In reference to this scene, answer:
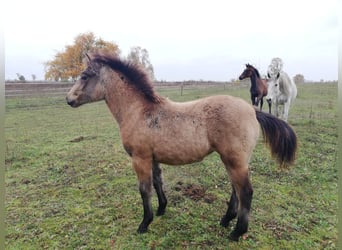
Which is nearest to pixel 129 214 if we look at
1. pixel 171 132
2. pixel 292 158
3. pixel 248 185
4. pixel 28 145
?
pixel 171 132

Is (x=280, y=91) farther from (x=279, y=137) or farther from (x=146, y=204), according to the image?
(x=146, y=204)

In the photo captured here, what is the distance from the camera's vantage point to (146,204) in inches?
118

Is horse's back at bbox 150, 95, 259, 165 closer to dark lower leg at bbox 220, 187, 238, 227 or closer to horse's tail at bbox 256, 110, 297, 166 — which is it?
horse's tail at bbox 256, 110, 297, 166

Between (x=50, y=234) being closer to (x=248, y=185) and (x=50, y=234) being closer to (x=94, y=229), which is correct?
(x=94, y=229)

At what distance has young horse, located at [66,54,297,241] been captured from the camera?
2.67m

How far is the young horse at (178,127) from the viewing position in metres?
2.67

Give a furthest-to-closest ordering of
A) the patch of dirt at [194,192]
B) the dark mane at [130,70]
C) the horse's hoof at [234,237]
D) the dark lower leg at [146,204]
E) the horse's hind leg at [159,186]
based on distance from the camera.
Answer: the patch of dirt at [194,192]
the horse's hind leg at [159,186]
the dark mane at [130,70]
the dark lower leg at [146,204]
the horse's hoof at [234,237]

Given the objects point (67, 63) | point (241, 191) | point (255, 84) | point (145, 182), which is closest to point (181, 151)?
point (145, 182)

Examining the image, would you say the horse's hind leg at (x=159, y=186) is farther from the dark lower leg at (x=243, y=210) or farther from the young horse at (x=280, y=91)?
the young horse at (x=280, y=91)

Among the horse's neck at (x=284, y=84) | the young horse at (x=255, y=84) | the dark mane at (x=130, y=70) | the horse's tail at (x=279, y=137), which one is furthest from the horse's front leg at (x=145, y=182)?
the young horse at (x=255, y=84)

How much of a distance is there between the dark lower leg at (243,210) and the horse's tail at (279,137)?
602mm

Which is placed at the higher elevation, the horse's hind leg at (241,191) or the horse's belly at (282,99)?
the horse's belly at (282,99)

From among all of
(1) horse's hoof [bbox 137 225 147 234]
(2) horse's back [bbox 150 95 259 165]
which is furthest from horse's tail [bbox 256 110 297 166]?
(1) horse's hoof [bbox 137 225 147 234]

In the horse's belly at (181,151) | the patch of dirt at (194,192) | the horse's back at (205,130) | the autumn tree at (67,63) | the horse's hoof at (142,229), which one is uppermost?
the autumn tree at (67,63)
